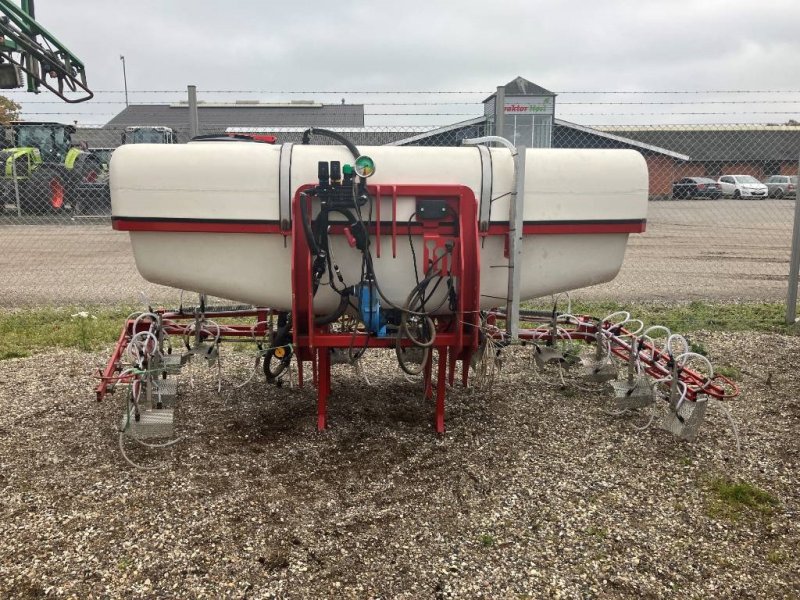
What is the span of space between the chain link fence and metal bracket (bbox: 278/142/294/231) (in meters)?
0.74

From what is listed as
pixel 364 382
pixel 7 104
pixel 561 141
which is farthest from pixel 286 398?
pixel 7 104

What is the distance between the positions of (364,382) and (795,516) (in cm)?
262

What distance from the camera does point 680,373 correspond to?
3.54 metres

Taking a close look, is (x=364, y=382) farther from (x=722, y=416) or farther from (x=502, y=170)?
(x=722, y=416)

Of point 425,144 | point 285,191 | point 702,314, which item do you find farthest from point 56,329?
point 425,144

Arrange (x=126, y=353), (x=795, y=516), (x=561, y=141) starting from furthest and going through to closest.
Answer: (x=561, y=141)
(x=126, y=353)
(x=795, y=516)

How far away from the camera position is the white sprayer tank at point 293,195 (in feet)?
10.5

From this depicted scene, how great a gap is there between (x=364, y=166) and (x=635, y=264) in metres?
8.25

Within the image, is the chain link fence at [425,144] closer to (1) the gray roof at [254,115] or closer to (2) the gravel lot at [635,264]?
(2) the gravel lot at [635,264]

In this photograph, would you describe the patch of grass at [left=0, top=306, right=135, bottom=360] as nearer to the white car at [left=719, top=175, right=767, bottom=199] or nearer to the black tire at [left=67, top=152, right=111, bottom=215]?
the black tire at [left=67, top=152, right=111, bottom=215]

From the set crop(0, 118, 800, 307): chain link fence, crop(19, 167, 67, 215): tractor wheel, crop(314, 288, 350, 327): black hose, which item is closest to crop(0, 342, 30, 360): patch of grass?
crop(0, 118, 800, 307): chain link fence

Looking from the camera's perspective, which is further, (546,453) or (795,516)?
(546,453)

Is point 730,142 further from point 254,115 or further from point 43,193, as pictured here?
point 43,193

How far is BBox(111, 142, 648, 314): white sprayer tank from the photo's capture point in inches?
126
